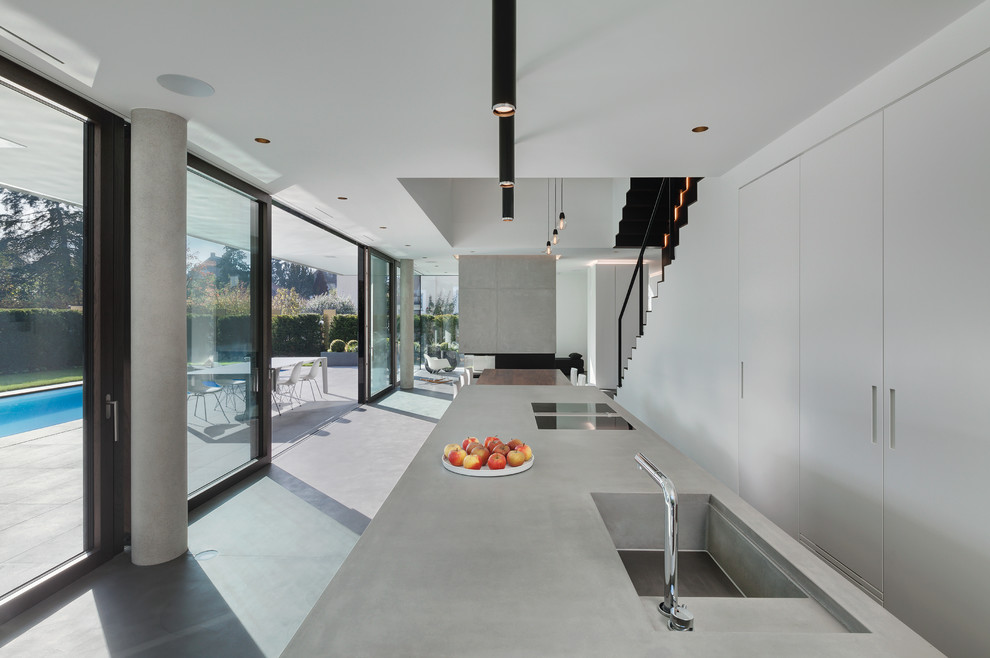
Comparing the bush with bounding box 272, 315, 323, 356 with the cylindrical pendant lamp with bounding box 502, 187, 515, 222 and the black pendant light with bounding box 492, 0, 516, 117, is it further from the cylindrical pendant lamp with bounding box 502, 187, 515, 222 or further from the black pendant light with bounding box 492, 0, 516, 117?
the black pendant light with bounding box 492, 0, 516, 117

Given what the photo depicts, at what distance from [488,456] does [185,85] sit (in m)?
2.45

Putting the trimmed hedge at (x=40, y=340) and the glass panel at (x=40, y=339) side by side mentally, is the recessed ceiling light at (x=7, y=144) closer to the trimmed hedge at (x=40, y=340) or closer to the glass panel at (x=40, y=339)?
the glass panel at (x=40, y=339)

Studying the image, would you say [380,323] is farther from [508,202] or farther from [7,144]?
[7,144]

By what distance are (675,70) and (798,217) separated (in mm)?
1413

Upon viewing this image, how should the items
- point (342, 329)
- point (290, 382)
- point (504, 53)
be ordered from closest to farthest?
1. point (504, 53)
2. point (290, 382)
3. point (342, 329)

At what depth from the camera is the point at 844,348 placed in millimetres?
2604

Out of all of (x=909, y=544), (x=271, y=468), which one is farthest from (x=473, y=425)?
(x=271, y=468)

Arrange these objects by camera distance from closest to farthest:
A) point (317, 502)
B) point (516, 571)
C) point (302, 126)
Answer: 1. point (516, 571)
2. point (302, 126)
3. point (317, 502)

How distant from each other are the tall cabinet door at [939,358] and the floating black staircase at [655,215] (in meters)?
2.46

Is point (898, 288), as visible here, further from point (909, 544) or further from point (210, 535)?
point (210, 535)

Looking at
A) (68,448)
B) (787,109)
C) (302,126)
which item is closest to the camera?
(68,448)

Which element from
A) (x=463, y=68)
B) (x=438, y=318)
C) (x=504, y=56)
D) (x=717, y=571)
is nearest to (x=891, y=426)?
(x=717, y=571)

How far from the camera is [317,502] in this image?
3.81 metres

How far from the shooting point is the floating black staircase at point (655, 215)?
487 centimetres
